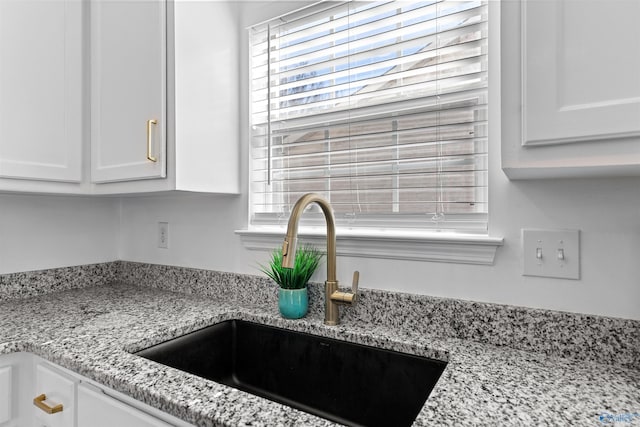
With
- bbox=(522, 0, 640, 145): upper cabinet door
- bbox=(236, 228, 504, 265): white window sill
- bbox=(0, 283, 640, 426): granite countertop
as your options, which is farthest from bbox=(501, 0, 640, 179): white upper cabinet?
bbox=(0, 283, 640, 426): granite countertop

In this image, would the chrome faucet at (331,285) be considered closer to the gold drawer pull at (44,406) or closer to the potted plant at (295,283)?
the potted plant at (295,283)

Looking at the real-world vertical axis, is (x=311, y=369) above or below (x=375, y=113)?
below

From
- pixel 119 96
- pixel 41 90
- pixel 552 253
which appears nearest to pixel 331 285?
pixel 552 253

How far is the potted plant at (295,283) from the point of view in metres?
1.19

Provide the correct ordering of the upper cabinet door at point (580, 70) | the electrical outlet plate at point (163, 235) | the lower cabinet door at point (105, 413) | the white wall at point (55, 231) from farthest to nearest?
the electrical outlet plate at point (163, 235), the white wall at point (55, 231), the lower cabinet door at point (105, 413), the upper cabinet door at point (580, 70)

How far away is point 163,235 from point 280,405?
126cm

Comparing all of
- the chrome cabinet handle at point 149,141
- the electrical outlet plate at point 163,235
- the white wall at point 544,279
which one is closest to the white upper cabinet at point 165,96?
the chrome cabinet handle at point 149,141

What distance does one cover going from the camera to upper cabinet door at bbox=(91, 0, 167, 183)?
1281mm

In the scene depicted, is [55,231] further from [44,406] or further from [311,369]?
[311,369]

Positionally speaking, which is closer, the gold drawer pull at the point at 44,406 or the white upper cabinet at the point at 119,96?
the gold drawer pull at the point at 44,406

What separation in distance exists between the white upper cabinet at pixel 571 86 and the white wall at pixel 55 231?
1826 millimetres

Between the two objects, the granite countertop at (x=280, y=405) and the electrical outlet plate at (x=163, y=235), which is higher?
the electrical outlet plate at (x=163, y=235)

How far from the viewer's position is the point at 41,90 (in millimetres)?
1386

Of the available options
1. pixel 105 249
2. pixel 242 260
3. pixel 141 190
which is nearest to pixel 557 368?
pixel 242 260
